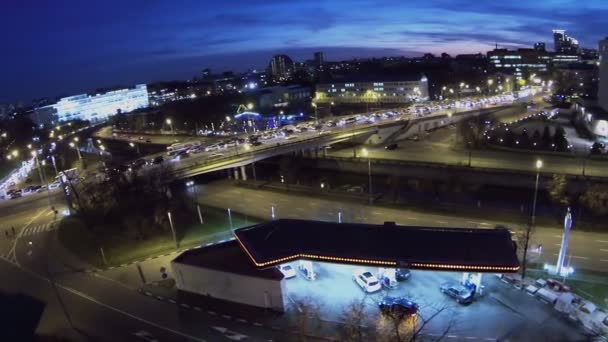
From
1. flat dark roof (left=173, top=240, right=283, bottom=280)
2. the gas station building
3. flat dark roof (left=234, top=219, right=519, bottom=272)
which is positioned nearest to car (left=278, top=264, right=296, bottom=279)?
the gas station building

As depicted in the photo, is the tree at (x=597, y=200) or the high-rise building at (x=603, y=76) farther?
the high-rise building at (x=603, y=76)

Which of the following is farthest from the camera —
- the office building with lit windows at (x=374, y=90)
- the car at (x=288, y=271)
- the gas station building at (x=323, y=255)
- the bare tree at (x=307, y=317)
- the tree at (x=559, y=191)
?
the office building with lit windows at (x=374, y=90)

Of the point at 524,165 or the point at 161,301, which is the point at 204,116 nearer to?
the point at 524,165

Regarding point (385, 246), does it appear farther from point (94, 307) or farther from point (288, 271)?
point (94, 307)

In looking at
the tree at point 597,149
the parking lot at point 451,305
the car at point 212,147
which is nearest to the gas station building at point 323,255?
the parking lot at point 451,305

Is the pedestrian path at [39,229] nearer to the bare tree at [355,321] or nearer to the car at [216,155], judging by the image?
the car at [216,155]

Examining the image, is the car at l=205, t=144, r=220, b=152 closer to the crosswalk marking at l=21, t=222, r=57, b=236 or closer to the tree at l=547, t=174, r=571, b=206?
the crosswalk marking at l=21, t=222, r=57, b=236

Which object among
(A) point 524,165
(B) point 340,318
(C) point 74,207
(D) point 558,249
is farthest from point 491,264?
(C) point 74,207
